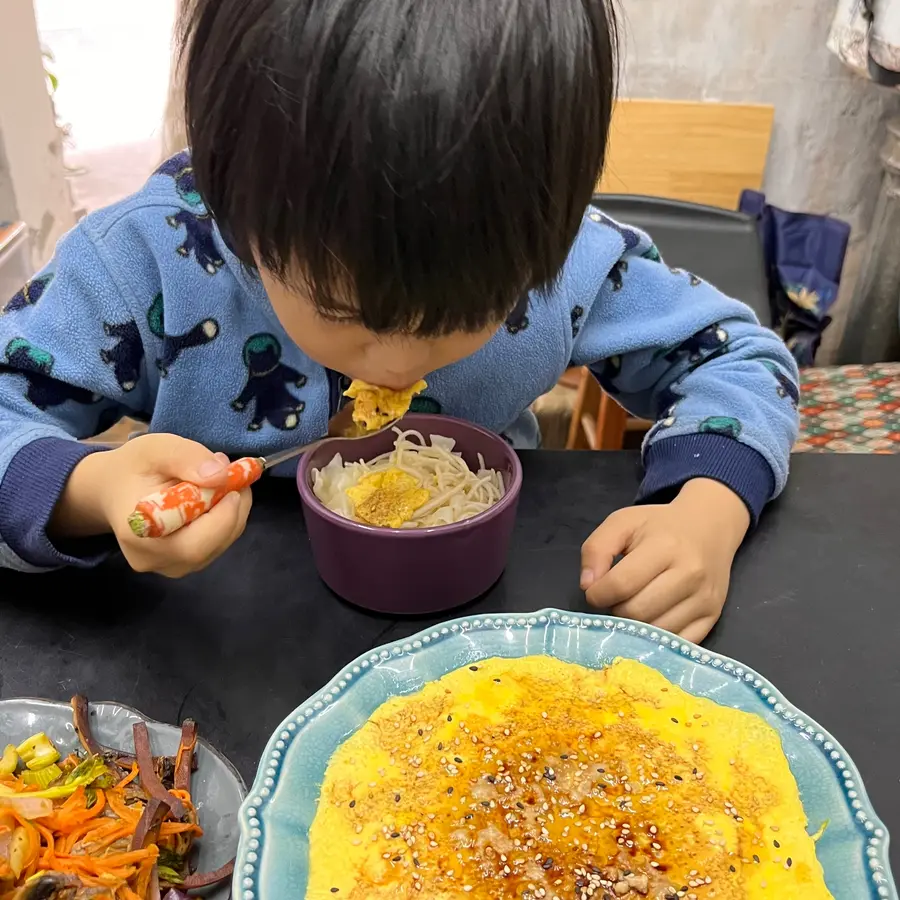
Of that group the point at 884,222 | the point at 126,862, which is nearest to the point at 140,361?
the point at 126,862

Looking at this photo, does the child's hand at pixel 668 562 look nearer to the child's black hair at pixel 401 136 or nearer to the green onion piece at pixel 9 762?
the child's black hair at pixel 401 136

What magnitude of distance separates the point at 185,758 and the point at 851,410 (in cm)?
177

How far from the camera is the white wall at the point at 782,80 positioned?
7.54 ft

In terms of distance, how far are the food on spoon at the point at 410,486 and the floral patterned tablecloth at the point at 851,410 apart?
3.67ft

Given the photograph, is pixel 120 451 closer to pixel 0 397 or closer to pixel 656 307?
pixel 0 397

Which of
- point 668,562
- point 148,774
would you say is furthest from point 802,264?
point 148,774

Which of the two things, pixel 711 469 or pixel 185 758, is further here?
pixel 711 469

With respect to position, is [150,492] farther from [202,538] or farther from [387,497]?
[387,497]

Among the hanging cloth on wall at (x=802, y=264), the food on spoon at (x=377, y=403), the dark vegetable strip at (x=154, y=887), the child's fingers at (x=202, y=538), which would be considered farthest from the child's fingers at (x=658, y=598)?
the hanging cloth on wall at (x=802, y=264)

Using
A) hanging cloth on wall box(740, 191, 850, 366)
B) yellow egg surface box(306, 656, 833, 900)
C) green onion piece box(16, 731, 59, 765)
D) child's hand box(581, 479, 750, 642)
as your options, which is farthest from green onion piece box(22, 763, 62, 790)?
hanging cloth on wall box(740, 191, 850, 366)

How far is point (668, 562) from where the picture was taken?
0.89 metres

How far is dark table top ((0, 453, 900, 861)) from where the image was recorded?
0.78 m

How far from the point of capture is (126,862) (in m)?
0.63

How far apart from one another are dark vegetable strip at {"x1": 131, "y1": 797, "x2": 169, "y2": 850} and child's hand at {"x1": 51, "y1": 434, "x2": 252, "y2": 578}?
20cm
